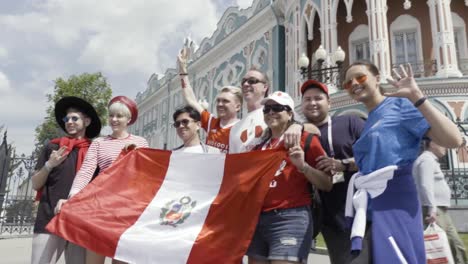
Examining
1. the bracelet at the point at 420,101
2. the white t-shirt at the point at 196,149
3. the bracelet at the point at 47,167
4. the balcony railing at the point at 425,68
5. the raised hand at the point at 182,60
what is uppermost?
the balcony railing at the point at 425,68

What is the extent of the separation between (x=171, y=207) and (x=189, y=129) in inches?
32.7

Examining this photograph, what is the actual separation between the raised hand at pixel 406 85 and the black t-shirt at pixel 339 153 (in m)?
0.63

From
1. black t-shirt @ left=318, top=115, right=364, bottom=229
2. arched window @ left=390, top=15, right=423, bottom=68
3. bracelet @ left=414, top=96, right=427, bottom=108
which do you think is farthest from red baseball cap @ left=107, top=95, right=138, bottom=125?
arched window @ left=390, top=15, right=423, bottom=68

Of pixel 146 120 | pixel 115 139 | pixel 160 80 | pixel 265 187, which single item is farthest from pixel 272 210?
pixel 146 120

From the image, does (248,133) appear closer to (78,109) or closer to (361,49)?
(78,109)

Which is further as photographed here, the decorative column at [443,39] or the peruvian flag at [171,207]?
the decorative column at [443,39]

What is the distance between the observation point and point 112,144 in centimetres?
366

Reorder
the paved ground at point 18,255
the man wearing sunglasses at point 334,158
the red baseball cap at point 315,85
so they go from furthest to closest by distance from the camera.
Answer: the paved ground at point 18,255, the red baseball cap at point 315,85, the man wearing sunglasses at point 334,158

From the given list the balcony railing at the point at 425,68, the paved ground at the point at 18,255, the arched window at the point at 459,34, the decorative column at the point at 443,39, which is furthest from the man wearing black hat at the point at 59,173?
the arched window at the point at 459,34

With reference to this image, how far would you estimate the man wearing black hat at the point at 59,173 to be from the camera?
10.8 ft

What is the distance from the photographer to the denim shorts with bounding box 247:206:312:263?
249 cm

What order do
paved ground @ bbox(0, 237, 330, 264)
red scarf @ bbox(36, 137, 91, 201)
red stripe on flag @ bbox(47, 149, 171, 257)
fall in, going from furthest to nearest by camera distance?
paved ground @ bbox(0, 237, 330, 264) < red scarf @ bbox(36, 137, 91, 201) < red stripe on flag @ bbox(47, 149, 171, 257)

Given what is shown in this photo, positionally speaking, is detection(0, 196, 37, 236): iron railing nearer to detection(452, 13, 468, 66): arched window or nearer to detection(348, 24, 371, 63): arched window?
detection(348, 24, 371, 63): arched window

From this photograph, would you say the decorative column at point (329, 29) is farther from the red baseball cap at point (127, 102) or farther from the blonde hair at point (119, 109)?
the blonde hair at point (119, 109)
